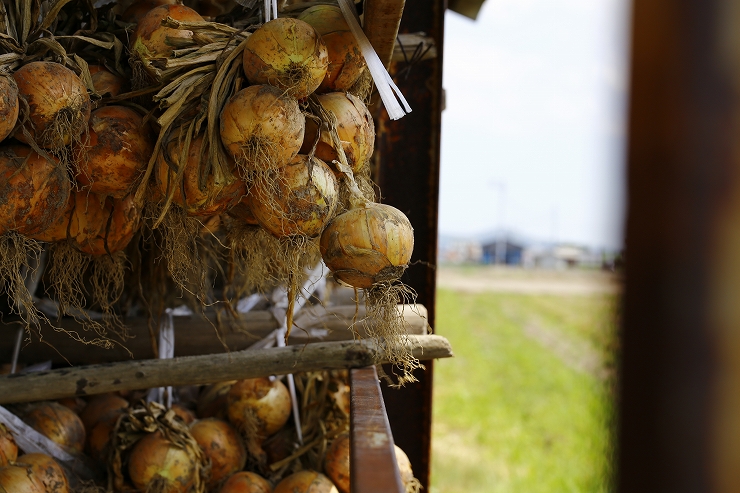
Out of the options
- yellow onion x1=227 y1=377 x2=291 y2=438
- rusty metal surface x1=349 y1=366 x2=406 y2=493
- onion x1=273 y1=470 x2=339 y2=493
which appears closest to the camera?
rusty metal surface x1=349 y1=366 x2=406 y2=493

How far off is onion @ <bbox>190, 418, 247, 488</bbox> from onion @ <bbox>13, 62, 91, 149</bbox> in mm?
1197

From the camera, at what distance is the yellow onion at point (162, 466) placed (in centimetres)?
209

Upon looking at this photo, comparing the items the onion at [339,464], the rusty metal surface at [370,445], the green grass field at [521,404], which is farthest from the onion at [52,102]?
the green grass field at [521,404]

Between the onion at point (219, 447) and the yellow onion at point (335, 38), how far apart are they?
137 cm

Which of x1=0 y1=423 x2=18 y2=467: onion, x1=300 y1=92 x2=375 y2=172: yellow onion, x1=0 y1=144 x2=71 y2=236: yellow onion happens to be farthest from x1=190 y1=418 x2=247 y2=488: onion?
x1=300 y1=92 x2=375 y2=172: yellow onion

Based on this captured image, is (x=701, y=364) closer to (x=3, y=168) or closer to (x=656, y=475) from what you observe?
(x=656, y=475)

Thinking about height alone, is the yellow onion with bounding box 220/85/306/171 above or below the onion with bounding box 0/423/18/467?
above

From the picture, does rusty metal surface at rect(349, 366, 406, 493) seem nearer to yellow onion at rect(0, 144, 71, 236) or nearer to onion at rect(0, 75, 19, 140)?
yellow onion at rect(0, 144, 71, 236)

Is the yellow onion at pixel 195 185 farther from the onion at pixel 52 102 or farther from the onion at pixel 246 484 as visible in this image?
the onion at pixel 246 484

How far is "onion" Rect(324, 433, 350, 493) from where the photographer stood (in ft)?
7.09

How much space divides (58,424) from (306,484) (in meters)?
0.92

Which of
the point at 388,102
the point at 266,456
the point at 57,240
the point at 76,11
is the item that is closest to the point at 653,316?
the point at 388,102

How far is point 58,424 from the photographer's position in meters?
2.28

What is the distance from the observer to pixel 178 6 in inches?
67.5
